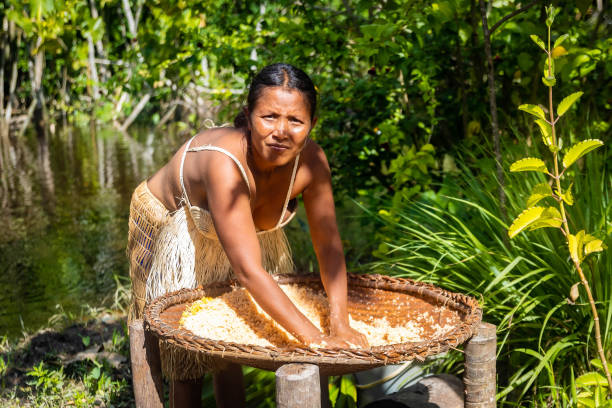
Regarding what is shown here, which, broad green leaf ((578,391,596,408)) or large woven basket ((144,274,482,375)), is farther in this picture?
broad green leaf ((578,391,596,408))

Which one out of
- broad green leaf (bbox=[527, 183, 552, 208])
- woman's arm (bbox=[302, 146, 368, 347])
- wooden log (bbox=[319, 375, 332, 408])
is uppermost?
broad green leaf (bbox=[527, 183, 552, 208])

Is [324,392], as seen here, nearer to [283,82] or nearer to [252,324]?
[252,324]

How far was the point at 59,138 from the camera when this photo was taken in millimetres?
14008

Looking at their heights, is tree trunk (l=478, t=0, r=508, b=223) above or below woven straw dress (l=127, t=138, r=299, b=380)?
above

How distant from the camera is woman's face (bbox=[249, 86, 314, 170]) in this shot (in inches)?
81.0

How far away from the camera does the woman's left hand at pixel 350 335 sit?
6.86ft

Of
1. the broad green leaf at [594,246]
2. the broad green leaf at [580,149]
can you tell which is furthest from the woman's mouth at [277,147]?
the broad green leaf at [594,246]

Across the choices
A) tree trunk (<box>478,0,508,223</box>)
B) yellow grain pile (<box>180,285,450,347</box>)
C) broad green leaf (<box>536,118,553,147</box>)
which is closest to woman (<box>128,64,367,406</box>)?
Result: yellow grain pile (<box>180,285,450,347</box>)

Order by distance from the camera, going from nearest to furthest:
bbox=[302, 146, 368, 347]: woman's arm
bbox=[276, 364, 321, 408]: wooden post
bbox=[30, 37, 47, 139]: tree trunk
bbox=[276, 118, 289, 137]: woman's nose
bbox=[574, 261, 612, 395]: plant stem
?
1. bbox=[276, 364, 321, 408]: wooden post
2. bbox=[574, 261, 612, 395]: plant stem
3. bbox=[276, 118, 289, 137]: woman's nose
4. bbox=[302, 146, 368, 347]: woman's arm
5. bbox=[30, 37, 47, 139]: tree trunk

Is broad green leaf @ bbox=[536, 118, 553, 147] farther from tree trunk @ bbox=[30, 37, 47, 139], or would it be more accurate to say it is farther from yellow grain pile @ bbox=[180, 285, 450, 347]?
tree trunk @ bbox=[30, 37, 47, 139]

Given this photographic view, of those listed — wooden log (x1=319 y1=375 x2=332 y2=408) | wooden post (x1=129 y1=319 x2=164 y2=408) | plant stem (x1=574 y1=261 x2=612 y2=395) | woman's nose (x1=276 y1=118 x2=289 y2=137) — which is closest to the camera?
plant stem (x1=574 y1=261 x2=612 y2=395)

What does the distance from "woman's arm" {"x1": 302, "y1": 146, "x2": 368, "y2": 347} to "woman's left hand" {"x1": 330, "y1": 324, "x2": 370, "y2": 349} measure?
2.5 inches

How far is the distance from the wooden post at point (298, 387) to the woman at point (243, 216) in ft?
0.92

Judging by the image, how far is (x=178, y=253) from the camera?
95.1 inches
